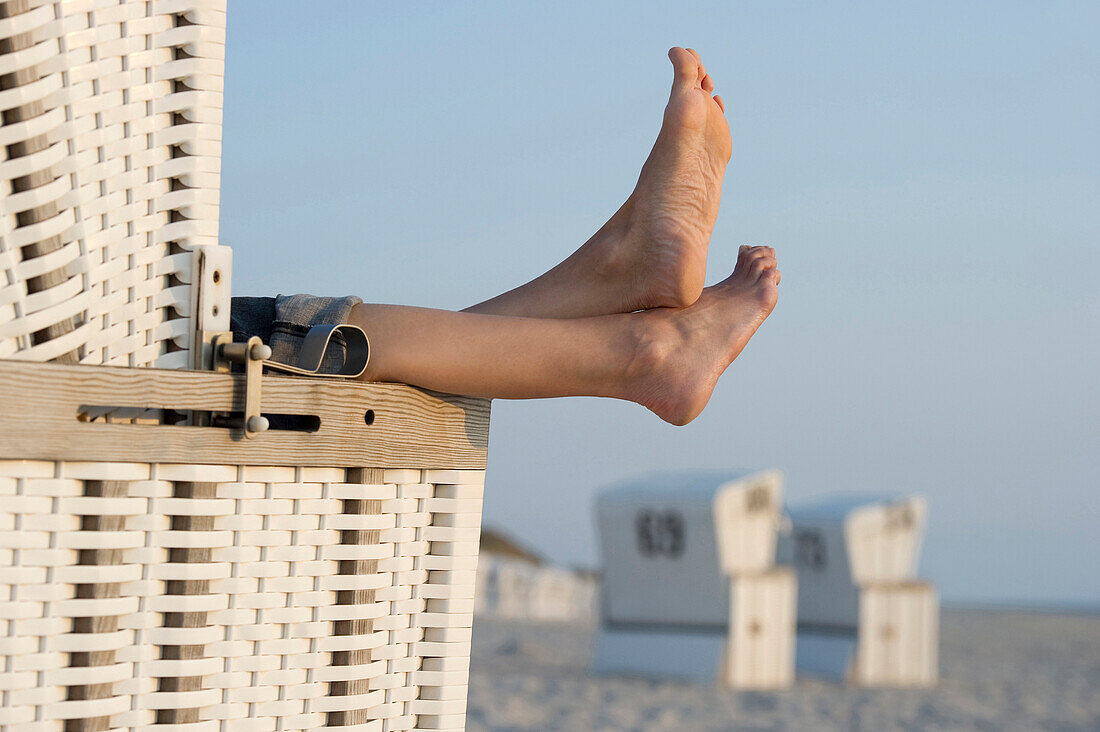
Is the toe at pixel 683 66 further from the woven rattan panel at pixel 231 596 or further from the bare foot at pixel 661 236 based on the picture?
the woven rattan panel at pixel 231 596

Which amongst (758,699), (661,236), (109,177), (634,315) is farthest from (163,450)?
(758,699)

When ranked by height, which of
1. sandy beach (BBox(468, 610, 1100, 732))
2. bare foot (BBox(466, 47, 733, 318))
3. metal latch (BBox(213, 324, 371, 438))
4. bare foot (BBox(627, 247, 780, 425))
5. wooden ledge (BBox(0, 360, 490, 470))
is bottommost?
sandy beach (BBox(468, 610, 1100, 732))

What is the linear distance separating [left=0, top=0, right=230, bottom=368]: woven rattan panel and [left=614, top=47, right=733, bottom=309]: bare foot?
692 millimetres

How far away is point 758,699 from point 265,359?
20.6 ft

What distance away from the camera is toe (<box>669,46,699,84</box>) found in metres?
1.92

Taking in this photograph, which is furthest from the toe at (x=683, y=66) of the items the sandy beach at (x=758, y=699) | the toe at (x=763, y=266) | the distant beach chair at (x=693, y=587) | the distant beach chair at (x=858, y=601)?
the distant beach chair at (x=858, y=601)

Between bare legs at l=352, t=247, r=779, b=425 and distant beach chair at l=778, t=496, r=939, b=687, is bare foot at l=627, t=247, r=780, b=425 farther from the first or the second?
distant beach chair at l=778, t=496, r=939, b=687

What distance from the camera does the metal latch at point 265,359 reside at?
1.31 meters

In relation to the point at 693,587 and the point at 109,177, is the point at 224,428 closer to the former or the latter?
the point at 109,177

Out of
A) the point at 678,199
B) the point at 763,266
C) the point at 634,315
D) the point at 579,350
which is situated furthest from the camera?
the point at 763,266

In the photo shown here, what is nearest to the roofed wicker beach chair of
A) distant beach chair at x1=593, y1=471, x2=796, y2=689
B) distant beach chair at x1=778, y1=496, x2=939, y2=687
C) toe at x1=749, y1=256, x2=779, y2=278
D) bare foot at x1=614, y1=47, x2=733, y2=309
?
bare foot at x1=614, y1=47, x2=733, y2=309

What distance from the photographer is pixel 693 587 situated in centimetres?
762

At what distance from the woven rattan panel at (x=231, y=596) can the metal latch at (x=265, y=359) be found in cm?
7

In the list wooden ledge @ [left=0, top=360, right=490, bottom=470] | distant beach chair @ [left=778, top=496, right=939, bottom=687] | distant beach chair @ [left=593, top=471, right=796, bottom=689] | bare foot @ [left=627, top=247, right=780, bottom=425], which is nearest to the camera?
wooden ledge @ [left=0, top=360, right=490, bottom=470]
